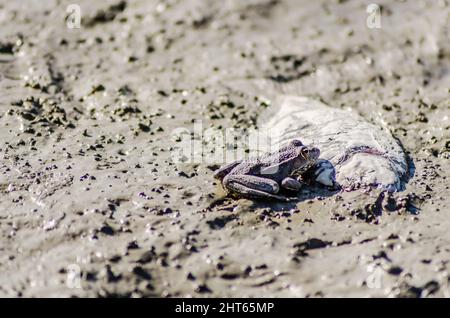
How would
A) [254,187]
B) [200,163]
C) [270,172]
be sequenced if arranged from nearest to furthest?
[254,187] → [270,172] → [200,163]

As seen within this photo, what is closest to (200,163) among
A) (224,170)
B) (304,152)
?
(224,170)

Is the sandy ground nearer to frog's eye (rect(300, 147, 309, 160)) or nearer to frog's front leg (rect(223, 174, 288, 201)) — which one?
frog's front leg (rect(223, 174, 288, 201))

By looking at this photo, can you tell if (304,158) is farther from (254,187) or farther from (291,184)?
(254,187)

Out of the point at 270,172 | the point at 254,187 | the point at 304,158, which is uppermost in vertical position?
the point at 304,158

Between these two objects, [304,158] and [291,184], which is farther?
[304,158]

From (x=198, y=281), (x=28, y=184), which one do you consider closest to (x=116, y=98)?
(x=28, y=184)

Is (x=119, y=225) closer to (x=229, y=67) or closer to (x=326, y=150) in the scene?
(x=326, y=150)
